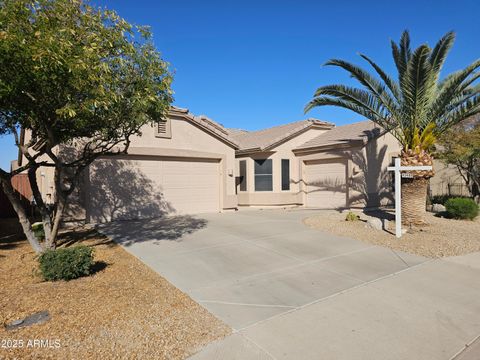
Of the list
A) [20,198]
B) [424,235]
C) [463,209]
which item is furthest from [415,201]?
[20,198]

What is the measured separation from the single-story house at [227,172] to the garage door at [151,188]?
0.13 ft

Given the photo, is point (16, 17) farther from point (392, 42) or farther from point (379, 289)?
point (392, 42)

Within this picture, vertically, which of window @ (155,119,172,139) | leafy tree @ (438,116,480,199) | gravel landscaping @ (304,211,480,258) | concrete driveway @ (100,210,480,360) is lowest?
concrete driveway @ (100,210,480,360)

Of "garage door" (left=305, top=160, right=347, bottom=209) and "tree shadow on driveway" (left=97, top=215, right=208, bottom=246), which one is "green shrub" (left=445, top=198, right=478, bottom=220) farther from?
"tree shadow on driveway" (left=97, top=215, right=208, bottom=246)

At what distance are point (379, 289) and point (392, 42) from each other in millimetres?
8224

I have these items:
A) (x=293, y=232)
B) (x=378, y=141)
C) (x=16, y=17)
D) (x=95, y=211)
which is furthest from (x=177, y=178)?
(x=378, y=141)

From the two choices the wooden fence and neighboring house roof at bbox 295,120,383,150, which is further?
neighboring house roof at bbox 295,120,383,150

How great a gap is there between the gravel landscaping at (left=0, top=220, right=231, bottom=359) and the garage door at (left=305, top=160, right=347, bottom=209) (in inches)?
465

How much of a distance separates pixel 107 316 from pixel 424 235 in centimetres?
853

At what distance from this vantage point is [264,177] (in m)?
16.5

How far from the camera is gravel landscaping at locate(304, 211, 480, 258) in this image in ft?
24.7

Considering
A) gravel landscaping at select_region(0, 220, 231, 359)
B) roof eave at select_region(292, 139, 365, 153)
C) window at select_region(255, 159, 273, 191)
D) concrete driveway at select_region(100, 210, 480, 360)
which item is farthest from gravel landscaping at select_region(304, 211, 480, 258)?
gravel landscaping at select_region(0, 220, 231, 359)

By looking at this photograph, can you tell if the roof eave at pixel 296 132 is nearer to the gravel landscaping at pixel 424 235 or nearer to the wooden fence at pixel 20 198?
the gravel landscaping at pixel 424 235

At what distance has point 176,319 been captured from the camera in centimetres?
410
